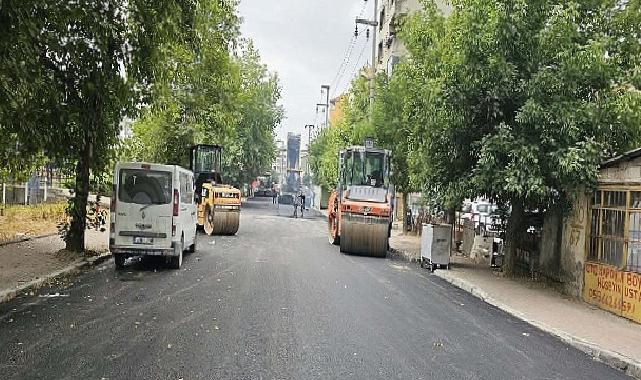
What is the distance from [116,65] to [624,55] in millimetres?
10926

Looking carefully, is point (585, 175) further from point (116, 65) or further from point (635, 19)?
point (116, 65)

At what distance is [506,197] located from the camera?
16.1 metres

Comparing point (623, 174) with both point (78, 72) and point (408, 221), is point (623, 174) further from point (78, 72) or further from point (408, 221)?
point (408, 221)

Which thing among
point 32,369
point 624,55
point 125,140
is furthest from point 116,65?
point 624,55

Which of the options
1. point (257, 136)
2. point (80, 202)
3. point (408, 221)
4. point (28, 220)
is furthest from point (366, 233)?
point (257, 136)

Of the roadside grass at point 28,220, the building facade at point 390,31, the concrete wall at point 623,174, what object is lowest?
the roadside grass at point 28,220

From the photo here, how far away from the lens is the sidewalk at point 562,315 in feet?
29.3

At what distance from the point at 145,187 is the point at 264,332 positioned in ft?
23.2

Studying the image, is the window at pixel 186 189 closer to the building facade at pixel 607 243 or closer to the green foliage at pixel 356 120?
the building facade at pixel 607 243

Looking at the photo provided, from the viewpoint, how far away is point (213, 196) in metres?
25.0

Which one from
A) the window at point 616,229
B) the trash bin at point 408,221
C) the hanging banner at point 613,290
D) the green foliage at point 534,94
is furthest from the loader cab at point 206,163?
the hanging banner at point 613,290

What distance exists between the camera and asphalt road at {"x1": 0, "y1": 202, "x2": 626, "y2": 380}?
275 inches

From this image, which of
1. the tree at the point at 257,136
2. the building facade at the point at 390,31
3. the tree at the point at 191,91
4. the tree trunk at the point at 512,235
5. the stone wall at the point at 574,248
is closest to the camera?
the tree at the point at 191,91

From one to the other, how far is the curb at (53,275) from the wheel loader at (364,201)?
24.5ft
